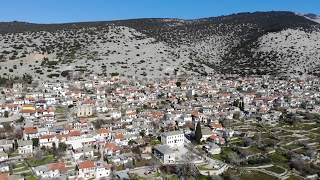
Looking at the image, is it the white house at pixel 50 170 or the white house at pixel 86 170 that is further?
the white house at pixel 86 170

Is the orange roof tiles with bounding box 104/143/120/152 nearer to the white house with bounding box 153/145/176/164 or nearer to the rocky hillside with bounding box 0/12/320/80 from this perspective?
the white house with bounding box 153/145/176/164

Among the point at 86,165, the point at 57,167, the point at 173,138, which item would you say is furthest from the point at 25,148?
the point at 173,138

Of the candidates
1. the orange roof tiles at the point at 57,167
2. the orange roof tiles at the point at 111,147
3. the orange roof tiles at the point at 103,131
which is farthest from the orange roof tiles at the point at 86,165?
the orange roof tiles at the point at 103,131

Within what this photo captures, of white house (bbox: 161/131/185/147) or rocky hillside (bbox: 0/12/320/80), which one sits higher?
rocky hillside (bbox: 0/12/320/80)

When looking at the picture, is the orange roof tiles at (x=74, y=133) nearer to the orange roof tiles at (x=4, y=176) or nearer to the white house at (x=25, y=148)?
the white house at (x=25, y=148)

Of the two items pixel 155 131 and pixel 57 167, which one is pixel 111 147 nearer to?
pixel 57 167

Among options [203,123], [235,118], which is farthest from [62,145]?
[235,118]

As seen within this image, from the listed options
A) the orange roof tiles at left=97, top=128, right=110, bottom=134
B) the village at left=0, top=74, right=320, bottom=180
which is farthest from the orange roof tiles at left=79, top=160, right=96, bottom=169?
the orange roof tiles at left=97, top=128, right=110, bottom=134

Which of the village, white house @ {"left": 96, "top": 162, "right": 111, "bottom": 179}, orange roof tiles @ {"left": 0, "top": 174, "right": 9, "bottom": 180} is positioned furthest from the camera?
the village
